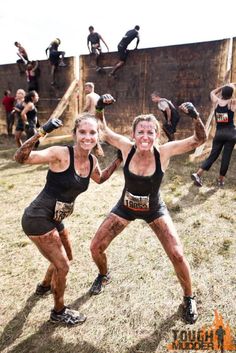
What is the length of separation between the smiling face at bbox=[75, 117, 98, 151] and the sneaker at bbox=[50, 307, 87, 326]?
1901 millimetres

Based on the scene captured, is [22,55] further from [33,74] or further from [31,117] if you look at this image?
[31,117]

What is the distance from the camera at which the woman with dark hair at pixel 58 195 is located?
10.1ft

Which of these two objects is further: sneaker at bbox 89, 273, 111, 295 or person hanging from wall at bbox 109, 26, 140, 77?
person hanging from wall at bbox 109, 26, 140, 77

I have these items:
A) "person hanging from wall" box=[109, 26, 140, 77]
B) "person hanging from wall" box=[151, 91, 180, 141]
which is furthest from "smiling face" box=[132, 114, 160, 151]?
"person hanging from wall" box=[109, 26, 140, 77]

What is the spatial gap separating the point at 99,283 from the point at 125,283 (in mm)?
367

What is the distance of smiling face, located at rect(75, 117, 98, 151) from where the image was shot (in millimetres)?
3209

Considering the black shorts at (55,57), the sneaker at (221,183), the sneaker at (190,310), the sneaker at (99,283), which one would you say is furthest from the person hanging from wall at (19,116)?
the sneaker at (190,310)

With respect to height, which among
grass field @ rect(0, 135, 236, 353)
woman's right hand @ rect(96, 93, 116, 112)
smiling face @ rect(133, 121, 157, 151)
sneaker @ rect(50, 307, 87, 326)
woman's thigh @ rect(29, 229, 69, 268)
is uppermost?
woman's right hand @ rect(96, 93, 116, 112)

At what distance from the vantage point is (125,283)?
159 inches

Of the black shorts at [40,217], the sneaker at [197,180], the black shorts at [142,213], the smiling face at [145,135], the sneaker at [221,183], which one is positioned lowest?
the sneaker at [221,183]

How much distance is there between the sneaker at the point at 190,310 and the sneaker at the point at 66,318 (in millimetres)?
1190

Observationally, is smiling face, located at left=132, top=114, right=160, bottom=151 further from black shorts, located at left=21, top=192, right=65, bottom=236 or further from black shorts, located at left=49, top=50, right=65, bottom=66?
black shorts, located at left=49, top=50, right=65, bottom=66

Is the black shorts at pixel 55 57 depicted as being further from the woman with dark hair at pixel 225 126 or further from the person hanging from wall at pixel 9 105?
the woman with dark hair at pixel 225 126

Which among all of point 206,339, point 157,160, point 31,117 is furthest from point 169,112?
point 206,339
